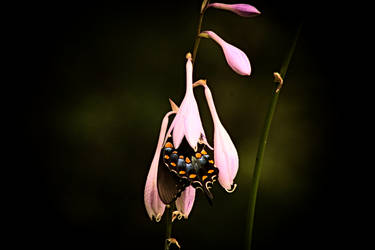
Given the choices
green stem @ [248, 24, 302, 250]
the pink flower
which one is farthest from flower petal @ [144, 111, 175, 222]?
green stem @ [248, 24, 302, 250]

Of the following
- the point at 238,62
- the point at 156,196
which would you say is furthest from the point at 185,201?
the point at 238,62

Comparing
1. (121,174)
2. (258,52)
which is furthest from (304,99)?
(121,174)

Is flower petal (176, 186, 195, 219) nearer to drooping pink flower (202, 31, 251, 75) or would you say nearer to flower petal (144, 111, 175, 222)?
flower petal (144, 111, 175, 222)

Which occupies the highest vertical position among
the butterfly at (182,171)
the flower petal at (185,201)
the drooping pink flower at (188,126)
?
the drooping pink flower at (188,126)

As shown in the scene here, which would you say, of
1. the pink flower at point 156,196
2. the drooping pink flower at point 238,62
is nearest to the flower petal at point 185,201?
the pink flower at point 156,196

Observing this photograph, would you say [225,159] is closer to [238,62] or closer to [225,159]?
[225,159]

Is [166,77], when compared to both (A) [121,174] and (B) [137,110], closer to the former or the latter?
(B) [137,110]

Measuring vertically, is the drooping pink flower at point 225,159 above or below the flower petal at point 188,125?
below

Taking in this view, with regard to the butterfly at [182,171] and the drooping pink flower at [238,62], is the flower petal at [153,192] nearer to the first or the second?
the butterfly at [182,171]

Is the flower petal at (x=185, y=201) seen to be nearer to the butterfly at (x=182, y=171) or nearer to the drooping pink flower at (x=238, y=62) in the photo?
the butterfly at (x=182, y=171)
